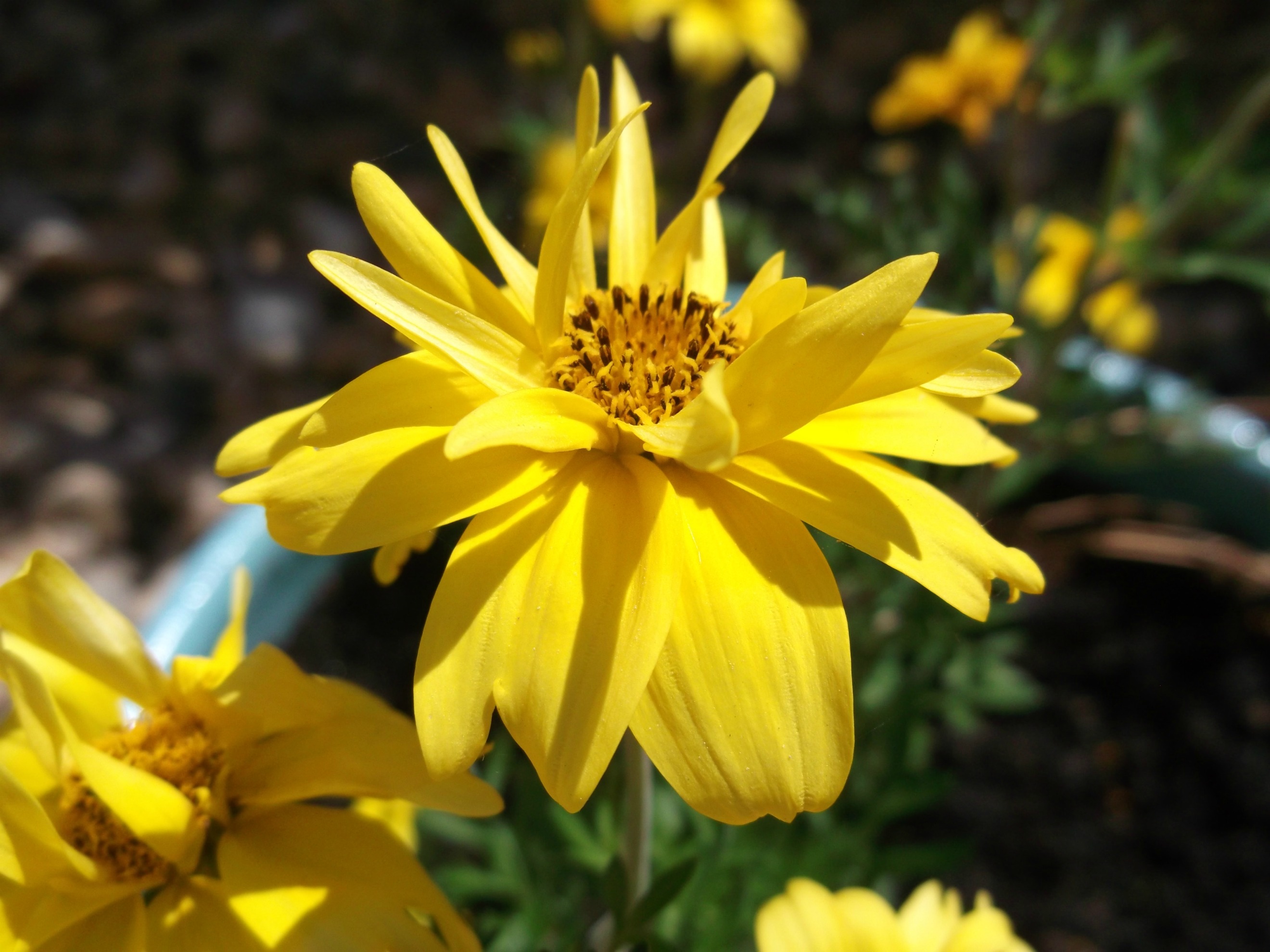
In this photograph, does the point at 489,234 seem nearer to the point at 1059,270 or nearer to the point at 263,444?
the point at 263,444

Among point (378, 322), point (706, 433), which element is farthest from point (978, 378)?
point (378, 322)

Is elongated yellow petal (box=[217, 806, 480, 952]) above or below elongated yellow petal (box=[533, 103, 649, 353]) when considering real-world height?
below

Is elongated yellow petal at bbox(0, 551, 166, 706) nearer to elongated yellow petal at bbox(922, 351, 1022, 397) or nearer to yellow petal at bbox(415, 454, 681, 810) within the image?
yellow petal at bbox(415, 454, 681, 810)

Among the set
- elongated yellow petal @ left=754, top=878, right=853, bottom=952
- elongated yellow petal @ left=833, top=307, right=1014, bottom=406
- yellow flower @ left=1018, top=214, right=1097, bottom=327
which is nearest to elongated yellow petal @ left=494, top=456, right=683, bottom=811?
elongated yellow petal @ left=833, top=307, right=1014, bottom=406

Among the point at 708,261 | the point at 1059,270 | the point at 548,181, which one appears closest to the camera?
the point at 708,261

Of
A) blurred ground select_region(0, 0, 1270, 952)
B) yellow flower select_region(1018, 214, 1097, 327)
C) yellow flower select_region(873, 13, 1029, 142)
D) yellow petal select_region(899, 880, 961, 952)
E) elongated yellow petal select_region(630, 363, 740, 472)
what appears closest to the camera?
elongated yellow petal select_region(630, 363, 740, 472)

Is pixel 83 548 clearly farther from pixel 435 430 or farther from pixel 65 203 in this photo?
pixel 435 430

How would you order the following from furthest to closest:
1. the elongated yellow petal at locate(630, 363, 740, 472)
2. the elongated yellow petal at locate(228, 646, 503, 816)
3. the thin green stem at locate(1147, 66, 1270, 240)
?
the thin green stem at locate(1147, 66, 1270, 240), the elongated yellow petal at locate(228, 646, 503, 816), the elongated yellow petal at locate(630, 363, 740, 472)

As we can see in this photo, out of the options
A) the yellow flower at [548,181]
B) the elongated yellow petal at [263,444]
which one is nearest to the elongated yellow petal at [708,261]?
the elongated yellow petal at [263,444]
